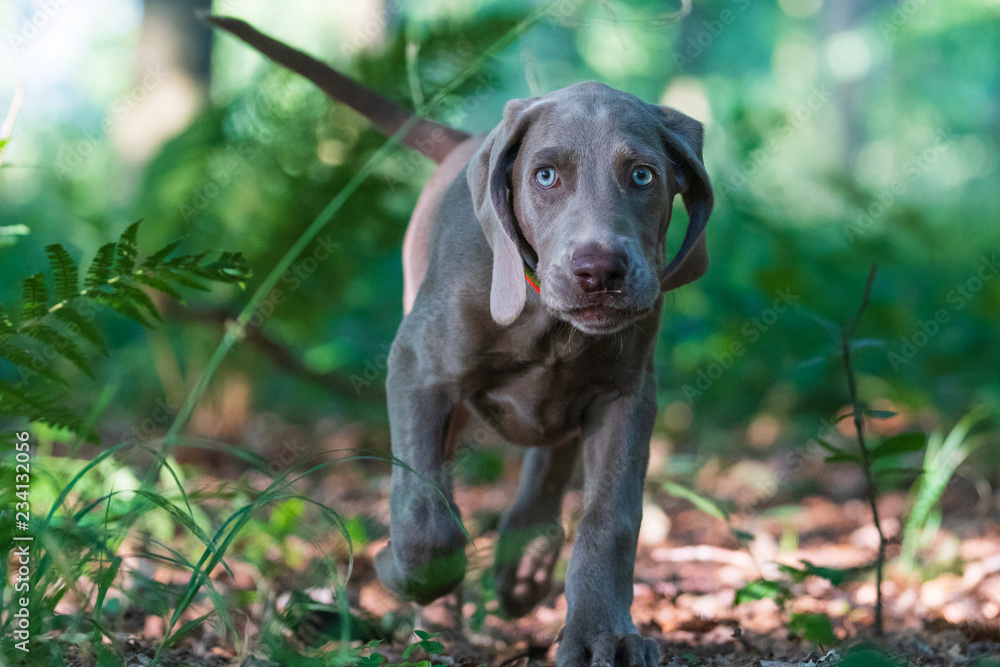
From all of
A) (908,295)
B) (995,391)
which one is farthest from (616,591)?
(908,295)

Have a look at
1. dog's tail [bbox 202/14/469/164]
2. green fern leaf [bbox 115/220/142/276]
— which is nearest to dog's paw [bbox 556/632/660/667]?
green fern leaf [bbox 115/220/142/276]

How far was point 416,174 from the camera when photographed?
681 centimetres

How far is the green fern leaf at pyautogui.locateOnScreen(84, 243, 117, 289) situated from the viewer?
8.86 feet

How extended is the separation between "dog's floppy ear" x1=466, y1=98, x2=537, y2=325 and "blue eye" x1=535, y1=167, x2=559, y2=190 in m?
0.12

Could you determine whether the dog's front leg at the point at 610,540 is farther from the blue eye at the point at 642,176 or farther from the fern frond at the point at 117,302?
the fern frond at the point at 117,302

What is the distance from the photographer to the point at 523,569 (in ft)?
11.1

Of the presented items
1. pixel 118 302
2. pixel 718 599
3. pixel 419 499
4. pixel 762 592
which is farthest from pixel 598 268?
pixel 718 599

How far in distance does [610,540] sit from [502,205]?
1018 mm

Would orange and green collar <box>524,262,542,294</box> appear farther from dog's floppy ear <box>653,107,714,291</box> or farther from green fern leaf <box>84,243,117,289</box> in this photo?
green fern leaf <box>84,243,117,289</box>

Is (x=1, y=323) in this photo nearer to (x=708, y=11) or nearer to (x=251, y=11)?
(x=251, y=11)

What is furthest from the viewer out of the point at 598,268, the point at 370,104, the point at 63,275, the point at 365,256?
the point at 365,256

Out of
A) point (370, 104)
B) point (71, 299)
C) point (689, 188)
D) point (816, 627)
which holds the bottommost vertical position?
point (816, 627)

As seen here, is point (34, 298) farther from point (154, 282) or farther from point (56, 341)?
point (154, 282)

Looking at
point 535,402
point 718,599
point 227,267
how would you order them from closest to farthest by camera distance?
point 227,267, point 535,402, point 718,599
